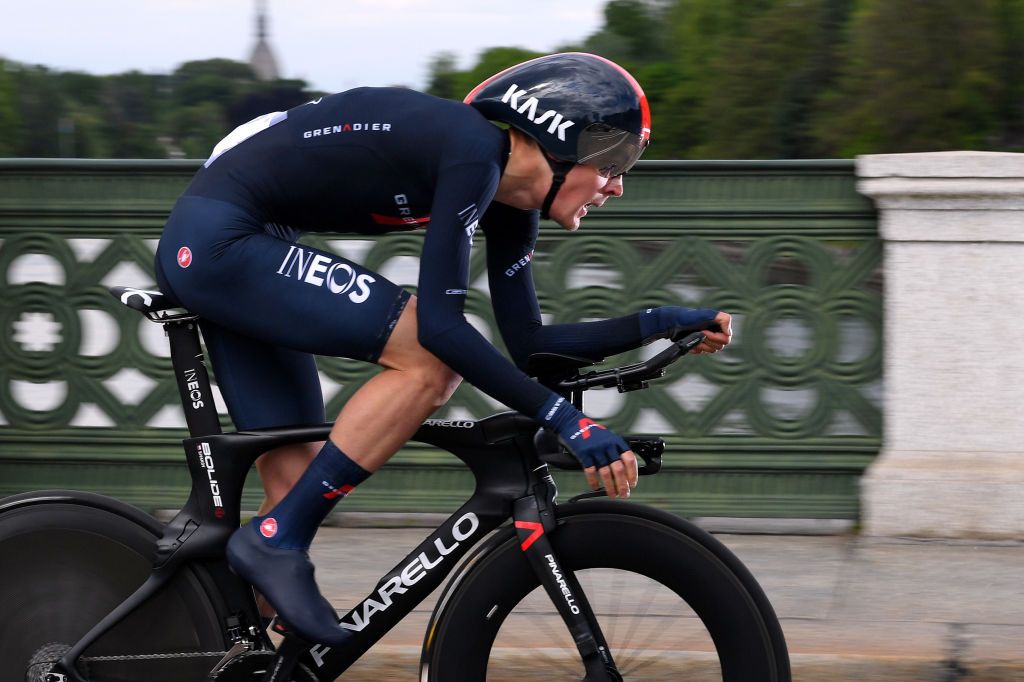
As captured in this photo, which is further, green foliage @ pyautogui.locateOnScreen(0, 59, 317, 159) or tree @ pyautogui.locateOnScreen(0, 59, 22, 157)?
tree @ pyautogui.locateOnScreen(0, 59, 22, 157)

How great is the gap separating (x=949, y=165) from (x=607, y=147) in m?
3.37

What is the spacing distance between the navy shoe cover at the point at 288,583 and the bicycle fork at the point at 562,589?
0.49m

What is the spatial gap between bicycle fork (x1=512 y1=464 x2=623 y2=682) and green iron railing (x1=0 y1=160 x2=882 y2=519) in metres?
Answer: 3.15

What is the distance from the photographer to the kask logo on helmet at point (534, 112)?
125 inches

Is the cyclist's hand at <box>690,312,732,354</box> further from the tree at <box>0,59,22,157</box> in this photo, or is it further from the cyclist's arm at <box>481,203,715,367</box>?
the tree at <box>0,59,22,157</box>

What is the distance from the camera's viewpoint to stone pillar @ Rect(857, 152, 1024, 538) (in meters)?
6.14

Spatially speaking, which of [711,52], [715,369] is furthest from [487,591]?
[711,52]

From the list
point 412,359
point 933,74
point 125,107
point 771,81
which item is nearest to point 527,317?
point 412,359

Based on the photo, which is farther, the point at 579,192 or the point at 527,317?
the point at 527,317

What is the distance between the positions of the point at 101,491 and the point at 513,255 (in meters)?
3.74

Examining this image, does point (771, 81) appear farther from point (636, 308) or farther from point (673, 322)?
point (673, 322)

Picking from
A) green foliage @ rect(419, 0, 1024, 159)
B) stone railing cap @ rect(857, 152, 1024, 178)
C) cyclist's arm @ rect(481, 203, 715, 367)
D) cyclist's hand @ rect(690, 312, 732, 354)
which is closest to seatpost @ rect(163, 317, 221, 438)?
cyclist's arm @ rect(481, 203, 715, 367)

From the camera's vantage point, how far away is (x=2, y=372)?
21.4 ft

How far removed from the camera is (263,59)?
387 feet
